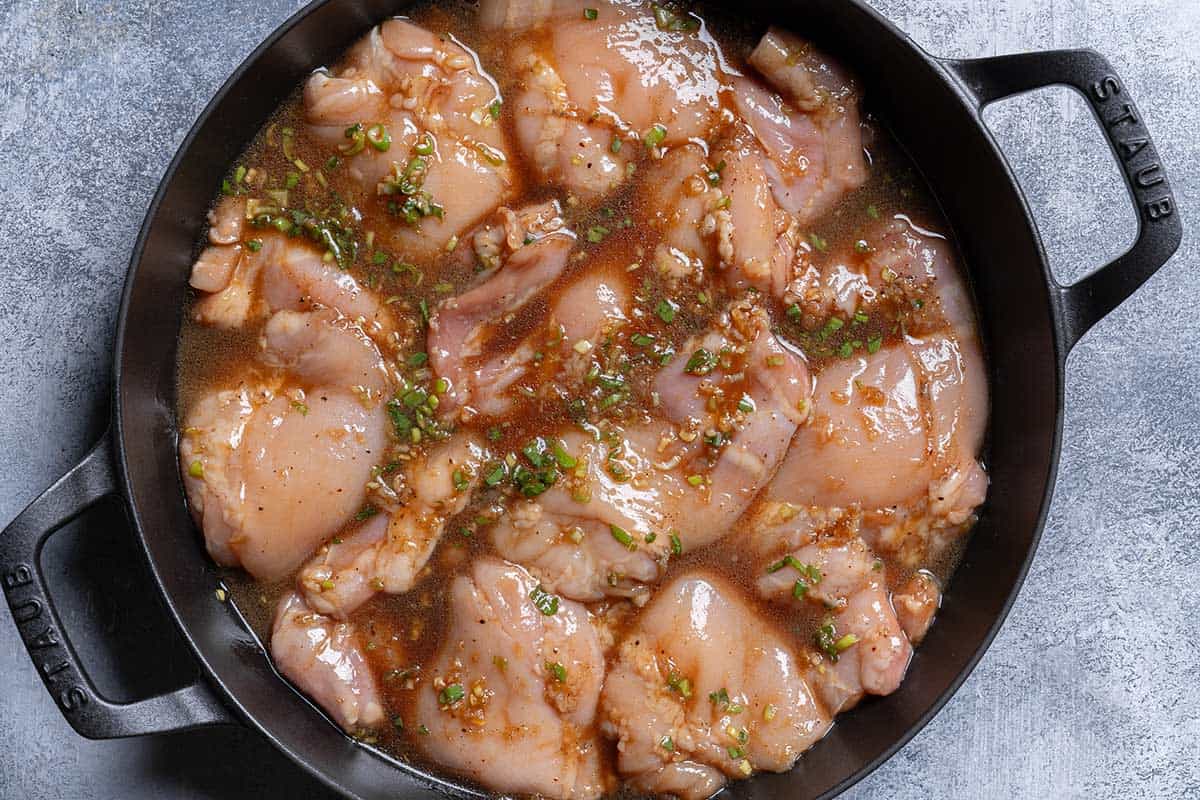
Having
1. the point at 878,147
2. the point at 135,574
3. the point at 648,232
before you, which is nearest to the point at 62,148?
the point at 135,574

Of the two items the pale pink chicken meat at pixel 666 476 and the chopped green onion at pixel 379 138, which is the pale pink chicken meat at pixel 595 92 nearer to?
the chopped green onion at pixel 379 138

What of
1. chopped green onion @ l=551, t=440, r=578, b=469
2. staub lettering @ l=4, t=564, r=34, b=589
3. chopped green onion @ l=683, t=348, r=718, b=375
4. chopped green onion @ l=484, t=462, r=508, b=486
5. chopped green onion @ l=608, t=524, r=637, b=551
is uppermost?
staub lettering @ l=4, t=564, r=34, b=589

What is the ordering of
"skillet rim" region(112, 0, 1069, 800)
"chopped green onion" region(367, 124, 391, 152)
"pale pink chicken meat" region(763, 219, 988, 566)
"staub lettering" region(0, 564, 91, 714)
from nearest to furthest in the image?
"staub lettering" region(0, 564, 91, 714)
"skillet rim" region(112, 0, 1069, 800)
"chopped green onion" region(367, 124, 391, 152)
"pale pink chicken meat" region(763, 219, 988, 566)

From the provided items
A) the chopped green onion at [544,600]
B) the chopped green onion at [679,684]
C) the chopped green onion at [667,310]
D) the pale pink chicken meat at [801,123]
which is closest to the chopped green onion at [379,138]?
the chopped green onion at [667,310]

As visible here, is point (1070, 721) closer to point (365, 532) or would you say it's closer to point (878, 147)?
point (878, 147)

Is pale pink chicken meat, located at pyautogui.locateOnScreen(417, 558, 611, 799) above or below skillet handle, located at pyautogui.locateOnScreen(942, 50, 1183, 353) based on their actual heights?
below

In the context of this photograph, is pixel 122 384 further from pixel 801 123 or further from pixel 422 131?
pixel 801 123

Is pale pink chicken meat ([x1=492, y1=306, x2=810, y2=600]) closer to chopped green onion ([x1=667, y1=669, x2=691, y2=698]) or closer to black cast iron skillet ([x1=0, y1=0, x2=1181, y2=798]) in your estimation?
chopped green onion ([x1=667, y1=669, x2=691, y2=698])

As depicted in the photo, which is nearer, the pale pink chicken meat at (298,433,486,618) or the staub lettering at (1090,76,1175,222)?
the staub lettering at (1090,76,1175,222)

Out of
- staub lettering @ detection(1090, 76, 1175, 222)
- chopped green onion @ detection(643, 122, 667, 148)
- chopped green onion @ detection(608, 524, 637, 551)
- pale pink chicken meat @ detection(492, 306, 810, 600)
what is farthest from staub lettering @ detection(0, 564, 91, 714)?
staub lettering @ detection(1090, 76, 1175, 222)
